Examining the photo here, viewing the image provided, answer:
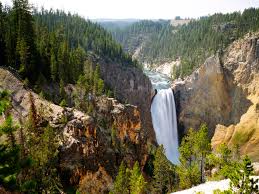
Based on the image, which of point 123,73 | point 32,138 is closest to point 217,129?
point 123,73

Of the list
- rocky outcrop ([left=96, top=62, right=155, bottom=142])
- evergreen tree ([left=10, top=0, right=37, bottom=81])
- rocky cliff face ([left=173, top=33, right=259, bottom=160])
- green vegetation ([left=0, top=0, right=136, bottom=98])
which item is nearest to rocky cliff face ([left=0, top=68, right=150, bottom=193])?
green vegetation ([left=0, top=0, right=136, bottom=98])

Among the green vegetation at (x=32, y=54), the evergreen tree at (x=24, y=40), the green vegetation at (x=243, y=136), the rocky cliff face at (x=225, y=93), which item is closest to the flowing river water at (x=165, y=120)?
the rocky cliff face at (x=225, y=93)

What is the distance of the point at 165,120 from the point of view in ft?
345

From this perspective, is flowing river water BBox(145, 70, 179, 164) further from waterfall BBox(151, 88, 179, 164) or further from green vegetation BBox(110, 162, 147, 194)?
green vegetation BBox(110, 162, 147, 194)

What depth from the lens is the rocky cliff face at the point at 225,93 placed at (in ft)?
290

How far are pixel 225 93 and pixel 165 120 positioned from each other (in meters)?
18.6

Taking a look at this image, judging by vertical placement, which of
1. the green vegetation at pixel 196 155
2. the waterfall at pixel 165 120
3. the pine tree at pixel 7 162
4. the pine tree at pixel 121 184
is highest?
the pine tree at pixel 7 162

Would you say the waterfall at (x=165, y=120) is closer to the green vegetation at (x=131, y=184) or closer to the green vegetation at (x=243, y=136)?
the green vegetation at (x=243, y=136)

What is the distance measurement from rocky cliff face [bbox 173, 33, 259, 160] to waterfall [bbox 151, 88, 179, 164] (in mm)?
2163

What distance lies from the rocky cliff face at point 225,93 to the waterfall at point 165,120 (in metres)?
2.16

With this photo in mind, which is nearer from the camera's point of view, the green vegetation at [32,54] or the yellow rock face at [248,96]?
the green vegetation at [32,54]

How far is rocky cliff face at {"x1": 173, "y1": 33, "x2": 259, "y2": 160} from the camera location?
88.4 meters

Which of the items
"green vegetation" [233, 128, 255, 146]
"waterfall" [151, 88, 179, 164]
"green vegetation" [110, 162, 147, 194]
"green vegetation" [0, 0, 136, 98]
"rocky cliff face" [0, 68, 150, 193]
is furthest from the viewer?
"waterfall" [151, 88, 179, 164]

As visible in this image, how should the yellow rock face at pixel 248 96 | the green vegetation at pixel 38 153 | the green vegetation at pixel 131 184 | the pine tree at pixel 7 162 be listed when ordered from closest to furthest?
1. the pine tree at pixel 7 162
2. the green vegetation at pixel 38 153
3. the green vegetation at pixel 131 184
4. the yellow rock face at pixel 248 96
